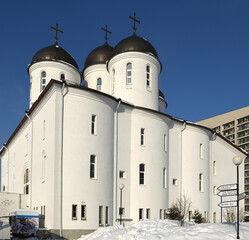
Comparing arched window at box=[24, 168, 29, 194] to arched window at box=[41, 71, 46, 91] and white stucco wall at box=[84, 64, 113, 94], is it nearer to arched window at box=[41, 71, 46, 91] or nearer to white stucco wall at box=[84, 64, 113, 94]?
arched window at box=[41, 71, 46, 91]

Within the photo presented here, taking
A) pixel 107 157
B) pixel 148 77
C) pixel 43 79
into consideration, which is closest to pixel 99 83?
pixel 43 79

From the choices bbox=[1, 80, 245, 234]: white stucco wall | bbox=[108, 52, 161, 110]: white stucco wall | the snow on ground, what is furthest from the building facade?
the snow on ground

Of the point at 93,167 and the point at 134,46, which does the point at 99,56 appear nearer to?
the point at 134,46

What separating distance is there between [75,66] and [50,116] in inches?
478

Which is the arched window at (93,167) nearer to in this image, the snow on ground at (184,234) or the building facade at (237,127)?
the snow on ground at (184,234)

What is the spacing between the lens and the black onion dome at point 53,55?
112 ft

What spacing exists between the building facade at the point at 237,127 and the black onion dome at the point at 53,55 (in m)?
65.1

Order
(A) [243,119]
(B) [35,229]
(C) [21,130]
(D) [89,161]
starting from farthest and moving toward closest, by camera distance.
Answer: (A) [243,119], (C) [21,130], (D) [89,161], (B) [35,229]

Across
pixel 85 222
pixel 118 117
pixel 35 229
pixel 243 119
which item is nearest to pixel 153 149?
pixel 118 117

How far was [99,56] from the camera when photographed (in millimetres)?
37625

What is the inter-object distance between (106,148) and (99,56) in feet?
47.9

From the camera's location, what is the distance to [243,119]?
91.7 meters

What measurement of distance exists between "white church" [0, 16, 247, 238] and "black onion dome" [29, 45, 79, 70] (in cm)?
11

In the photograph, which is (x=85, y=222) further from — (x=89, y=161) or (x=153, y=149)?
(x=153, y=149)
